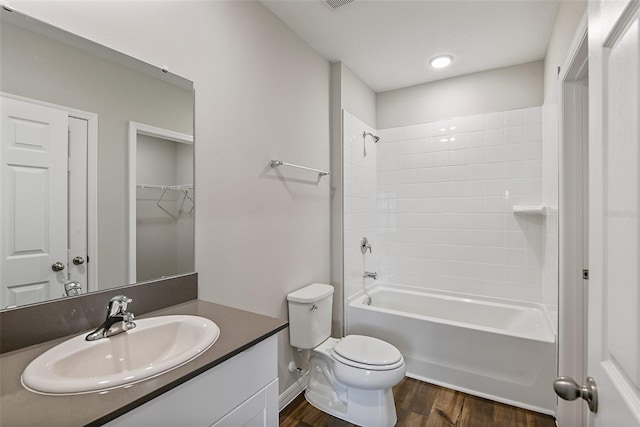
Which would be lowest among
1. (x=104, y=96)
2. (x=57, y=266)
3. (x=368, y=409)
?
(x=368, y=409)

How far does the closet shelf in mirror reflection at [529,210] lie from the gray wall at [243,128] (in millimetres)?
1643

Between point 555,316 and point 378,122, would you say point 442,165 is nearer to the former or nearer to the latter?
point 378,122

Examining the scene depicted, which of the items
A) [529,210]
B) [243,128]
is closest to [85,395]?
[243,128]

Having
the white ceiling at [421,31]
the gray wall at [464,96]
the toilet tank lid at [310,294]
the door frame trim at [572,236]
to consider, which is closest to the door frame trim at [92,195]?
the toilet tank lid at [310,294]

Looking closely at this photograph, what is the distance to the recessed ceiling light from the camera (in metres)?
2.53

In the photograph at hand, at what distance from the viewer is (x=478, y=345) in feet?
7.06

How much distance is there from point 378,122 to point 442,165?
0.83 meters

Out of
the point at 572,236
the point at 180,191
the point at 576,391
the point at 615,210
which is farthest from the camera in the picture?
the point at 572,236

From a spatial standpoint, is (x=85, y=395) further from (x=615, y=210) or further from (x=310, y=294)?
(x=310, y=294)

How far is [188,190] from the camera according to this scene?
1461 mm

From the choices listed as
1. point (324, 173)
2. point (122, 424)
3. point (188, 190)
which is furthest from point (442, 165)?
point (122, 424)

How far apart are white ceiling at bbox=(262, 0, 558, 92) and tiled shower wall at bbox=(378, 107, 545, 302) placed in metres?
0.52

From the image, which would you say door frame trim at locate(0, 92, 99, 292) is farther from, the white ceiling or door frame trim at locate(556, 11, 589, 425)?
door frame trim at locate(556, 11, 589, 425)

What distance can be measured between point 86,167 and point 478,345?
2.47 m
